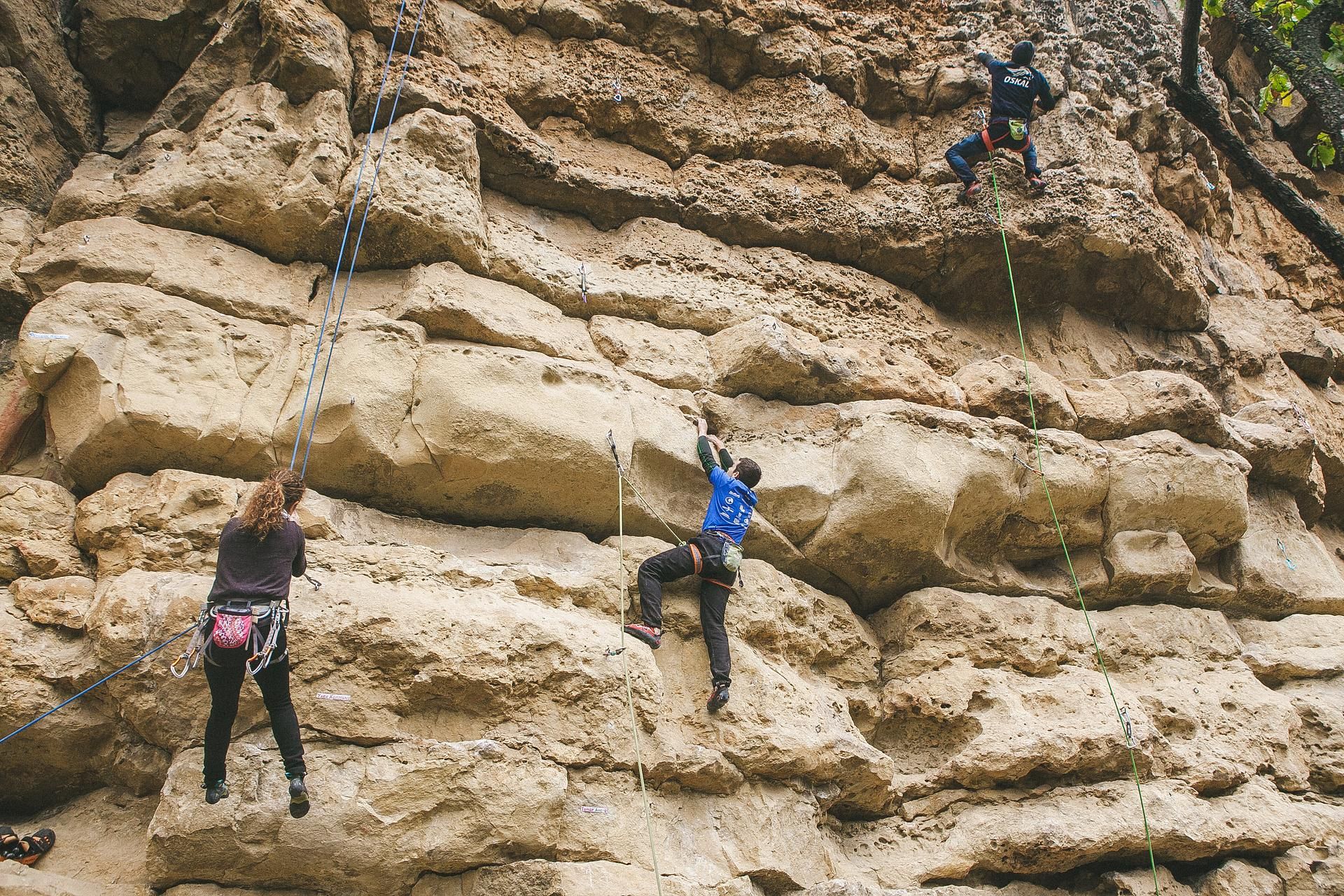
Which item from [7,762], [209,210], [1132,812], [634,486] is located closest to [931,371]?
[634,486]

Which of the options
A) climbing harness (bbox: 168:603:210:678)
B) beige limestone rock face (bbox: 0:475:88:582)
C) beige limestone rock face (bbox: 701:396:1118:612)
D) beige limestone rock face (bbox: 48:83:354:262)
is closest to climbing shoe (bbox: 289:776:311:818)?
climbing harness (bbox: 168:603:210:678)

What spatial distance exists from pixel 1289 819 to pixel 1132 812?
1.23m

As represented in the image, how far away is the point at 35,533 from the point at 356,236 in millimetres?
2631

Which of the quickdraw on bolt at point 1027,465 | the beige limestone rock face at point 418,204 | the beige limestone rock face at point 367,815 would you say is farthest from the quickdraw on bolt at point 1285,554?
the beige limestone rock face at point 418,204

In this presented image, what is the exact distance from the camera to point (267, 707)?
4.22m

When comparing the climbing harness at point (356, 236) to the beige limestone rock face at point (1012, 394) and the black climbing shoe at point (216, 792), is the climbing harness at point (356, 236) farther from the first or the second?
the beige limestone rock face at point (1012, 394)

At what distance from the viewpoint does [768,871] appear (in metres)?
5.06

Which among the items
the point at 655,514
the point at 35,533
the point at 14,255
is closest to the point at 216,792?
the point at 35,533

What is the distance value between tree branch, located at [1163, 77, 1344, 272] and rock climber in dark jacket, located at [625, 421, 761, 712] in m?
7.55

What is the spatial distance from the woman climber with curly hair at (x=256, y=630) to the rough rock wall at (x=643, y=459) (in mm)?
260

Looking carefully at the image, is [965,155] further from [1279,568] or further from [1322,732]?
[1322,732]

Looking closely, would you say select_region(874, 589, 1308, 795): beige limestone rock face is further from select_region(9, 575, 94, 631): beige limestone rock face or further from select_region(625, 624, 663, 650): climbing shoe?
select_region(9, 575, 94, 631): beige limestone rock face

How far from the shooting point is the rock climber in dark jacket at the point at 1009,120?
815cm

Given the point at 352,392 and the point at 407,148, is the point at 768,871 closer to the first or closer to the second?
the point at 352,392
